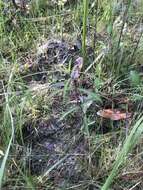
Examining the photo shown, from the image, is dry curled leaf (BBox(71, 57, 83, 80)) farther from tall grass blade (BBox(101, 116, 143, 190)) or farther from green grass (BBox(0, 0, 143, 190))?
tall grass blade (BBox(101, 116, 143, 190))

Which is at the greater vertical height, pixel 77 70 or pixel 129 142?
pixel 77 70

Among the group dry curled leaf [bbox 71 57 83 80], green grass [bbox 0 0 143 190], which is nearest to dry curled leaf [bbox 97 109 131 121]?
green grass [bbox 0 0 143 190]

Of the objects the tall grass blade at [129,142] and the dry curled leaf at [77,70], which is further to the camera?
the dry curled leaf at [77,70]

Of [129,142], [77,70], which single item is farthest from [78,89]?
[129,142]

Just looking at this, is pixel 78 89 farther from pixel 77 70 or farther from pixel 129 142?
pixel 129 142

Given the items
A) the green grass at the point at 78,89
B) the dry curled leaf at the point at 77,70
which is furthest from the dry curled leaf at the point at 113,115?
the dry curled leaf at the point at 77,70

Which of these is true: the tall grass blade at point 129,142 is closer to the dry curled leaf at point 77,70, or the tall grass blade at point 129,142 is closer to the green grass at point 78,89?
the green grass at point 78,89

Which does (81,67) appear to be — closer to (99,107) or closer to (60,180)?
(99,107)

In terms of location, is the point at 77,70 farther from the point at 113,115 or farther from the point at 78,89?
the point at 113,115

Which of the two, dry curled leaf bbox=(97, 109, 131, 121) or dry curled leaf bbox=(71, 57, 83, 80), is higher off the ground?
dry curled leaf bbox=(71, 57, 83, 80)

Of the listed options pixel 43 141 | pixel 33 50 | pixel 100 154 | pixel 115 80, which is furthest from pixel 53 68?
pixel 100 154

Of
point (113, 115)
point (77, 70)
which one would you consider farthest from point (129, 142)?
point (77, 70)

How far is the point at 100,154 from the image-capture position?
1.45 m

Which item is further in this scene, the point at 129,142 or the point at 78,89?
the point at 78,89
